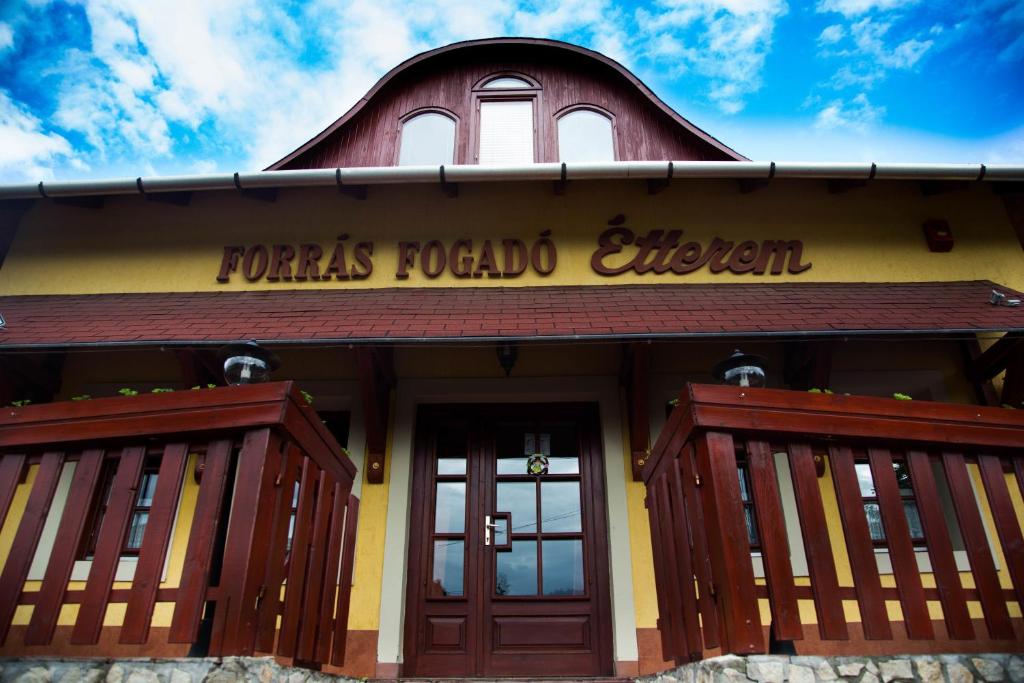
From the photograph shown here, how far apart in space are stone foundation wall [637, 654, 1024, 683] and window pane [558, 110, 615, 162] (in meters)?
5.32

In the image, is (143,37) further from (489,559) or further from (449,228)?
(489,559)

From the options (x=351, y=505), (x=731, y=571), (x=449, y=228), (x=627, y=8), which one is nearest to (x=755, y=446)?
(x=731, y=571)

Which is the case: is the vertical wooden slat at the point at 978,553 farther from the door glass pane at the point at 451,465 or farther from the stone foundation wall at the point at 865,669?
the door glass pane at the point at 451,465

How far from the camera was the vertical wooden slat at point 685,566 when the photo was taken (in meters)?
2.72

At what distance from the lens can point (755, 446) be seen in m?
2.62

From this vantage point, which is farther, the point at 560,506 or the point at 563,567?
the point at 560,506

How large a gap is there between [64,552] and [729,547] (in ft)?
8.42

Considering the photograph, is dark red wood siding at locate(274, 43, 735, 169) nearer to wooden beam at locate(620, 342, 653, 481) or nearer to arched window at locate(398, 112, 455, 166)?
arched window at locate(398, 112, 455, 166)

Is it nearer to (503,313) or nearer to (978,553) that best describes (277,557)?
(503,313)

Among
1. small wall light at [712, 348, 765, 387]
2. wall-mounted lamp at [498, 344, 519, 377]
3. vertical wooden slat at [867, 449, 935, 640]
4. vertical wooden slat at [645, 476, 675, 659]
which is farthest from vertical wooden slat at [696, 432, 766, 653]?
wall-mounted lamp at [498, 344, 519, 377]

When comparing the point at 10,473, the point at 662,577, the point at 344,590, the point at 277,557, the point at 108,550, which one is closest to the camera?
the point at 108,550

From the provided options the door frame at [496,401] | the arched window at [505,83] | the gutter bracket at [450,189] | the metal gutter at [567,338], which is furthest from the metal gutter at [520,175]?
the arched window at [505,83]

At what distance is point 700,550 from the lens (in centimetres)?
262

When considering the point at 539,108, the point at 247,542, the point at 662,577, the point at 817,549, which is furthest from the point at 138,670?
the point at 539,108
